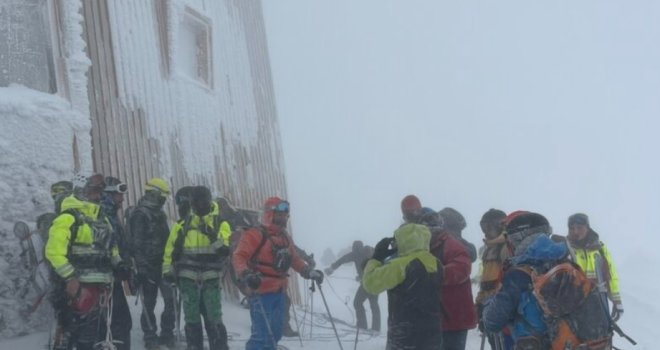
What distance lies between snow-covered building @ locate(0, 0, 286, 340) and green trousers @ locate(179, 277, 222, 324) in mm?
1999

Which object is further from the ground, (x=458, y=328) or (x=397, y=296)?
(x=397, y=296)

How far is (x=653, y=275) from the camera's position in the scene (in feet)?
196

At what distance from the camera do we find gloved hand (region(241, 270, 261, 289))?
593cm

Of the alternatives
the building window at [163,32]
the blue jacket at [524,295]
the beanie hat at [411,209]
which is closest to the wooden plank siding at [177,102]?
the building window at [163,32]

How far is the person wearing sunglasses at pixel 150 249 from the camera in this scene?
6926 mm

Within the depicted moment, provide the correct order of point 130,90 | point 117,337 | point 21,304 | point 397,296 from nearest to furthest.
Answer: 1. point 397,296
2. point 117,337
3. point 21,304
4. point 130,90

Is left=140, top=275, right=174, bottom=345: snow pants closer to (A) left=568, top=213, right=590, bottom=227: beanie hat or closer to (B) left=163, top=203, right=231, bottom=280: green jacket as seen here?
(B) left=163, top=203, right=231, bottom=280: green jacket

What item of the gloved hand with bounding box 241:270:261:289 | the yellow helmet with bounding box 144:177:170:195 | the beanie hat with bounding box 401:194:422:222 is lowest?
the gloved hand with bounding box 241:270:261:289

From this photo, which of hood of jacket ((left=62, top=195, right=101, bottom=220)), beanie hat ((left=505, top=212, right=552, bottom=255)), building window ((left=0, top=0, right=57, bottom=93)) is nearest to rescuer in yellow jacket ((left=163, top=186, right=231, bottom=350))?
hood of jacket ((left=62, top=195, right=101, bottom=220))

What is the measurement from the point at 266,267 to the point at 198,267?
0.75 m

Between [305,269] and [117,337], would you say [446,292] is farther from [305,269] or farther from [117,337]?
[117,337]

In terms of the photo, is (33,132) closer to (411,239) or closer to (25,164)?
(25,164)

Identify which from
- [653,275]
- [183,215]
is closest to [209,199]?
[183,215]

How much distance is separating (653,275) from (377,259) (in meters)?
63.1
